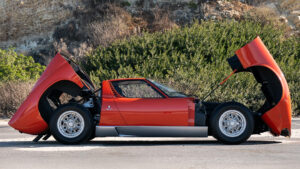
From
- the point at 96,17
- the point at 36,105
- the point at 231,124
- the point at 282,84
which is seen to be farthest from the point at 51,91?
the point at 96,17

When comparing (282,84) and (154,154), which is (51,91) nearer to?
(154,154)

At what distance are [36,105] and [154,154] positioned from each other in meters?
2.69

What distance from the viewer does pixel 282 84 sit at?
8969 millimetres

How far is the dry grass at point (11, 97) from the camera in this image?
18000 millimetres

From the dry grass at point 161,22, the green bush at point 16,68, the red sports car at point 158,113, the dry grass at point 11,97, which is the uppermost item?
the dry grass at point 161,22

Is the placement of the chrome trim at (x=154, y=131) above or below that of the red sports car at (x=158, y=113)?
Answer: below

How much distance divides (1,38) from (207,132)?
32.0m

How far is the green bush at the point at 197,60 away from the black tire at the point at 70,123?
9190 millimetres

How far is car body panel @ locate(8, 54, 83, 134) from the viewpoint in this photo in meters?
9.30

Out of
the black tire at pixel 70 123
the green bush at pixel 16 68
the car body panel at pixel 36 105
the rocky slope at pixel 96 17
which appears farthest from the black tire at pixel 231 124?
the rocky slope at pixel 96 17

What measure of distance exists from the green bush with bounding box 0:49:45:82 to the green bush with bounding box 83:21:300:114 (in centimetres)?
259

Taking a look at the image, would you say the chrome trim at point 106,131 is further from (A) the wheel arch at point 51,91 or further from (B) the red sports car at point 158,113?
(A) the wheel arch at point 51,91

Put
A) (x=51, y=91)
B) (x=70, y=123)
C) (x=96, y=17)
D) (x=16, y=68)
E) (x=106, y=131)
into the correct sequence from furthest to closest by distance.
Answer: (x=96, y=17) < (x=16, y=68) < (x=51, y=91) < (x=70, y=123) < (x=106, y=131)

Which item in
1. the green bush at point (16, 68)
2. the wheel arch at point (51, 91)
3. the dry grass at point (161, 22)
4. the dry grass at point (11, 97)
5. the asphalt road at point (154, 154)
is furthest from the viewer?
the dry grass at point (161, 22)
